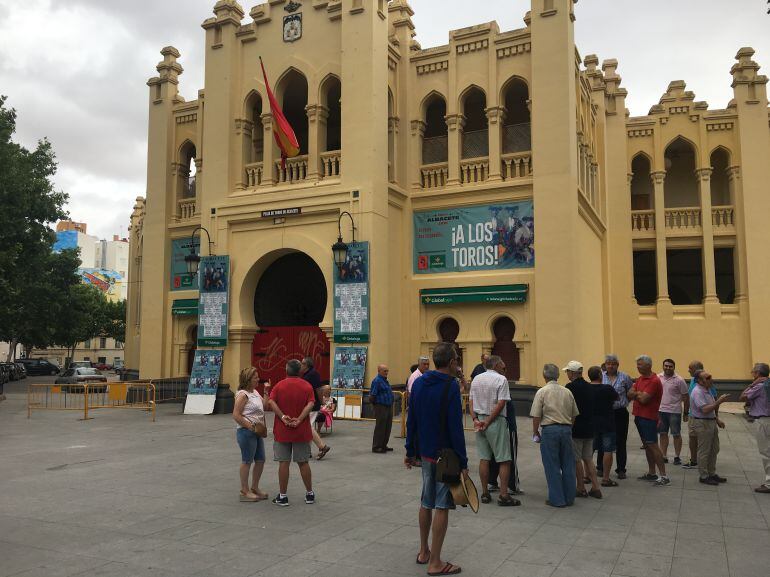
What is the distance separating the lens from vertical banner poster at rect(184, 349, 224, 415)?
61.8 ft

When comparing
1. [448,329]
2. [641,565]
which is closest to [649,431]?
[641,565]

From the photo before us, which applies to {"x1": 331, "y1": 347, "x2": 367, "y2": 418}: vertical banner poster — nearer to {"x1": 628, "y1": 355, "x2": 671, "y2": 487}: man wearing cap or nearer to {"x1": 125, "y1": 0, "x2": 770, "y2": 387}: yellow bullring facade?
{"x1": 125, "y1": 0, "x2": 770, "y2": 387}: yellow bullring facade

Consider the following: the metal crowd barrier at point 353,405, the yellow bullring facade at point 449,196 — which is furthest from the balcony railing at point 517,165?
the metal crowd barrier at point 353,405

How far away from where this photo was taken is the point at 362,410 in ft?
56.3

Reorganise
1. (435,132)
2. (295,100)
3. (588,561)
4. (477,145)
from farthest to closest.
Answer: (295,100) → (435,132) → (477,145) → (588,561)

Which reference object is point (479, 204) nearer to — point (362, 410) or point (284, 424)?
point (362, 410)

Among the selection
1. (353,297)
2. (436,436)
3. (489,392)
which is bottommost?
(436,436)

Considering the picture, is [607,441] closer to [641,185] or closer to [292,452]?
[292,452]

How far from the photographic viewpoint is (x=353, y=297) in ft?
58.4

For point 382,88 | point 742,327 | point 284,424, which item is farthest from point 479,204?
point 284,424

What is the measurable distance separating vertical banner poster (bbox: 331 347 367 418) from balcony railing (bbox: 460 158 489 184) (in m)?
5.96

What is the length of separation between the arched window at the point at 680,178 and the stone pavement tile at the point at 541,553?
71.3 feet

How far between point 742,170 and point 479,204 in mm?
Result: 10876

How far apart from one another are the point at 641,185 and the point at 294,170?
13.9 m
